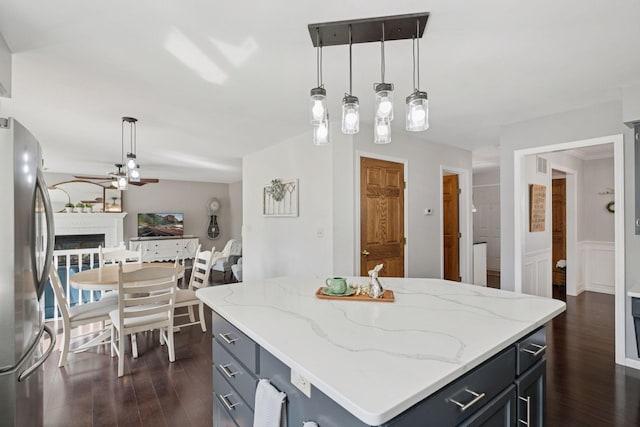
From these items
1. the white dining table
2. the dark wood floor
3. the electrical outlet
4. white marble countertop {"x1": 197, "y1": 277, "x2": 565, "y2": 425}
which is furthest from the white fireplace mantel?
the electrical outlet

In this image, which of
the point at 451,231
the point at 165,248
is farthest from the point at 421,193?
the point at 165,248

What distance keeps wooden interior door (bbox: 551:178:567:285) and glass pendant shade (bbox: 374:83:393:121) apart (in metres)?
5.78

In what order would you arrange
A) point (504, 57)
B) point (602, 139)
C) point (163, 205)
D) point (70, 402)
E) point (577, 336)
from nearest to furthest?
point (504, 57) < point (70, 402) < point (602, 139) < point (577, 336) < point (163, 205)

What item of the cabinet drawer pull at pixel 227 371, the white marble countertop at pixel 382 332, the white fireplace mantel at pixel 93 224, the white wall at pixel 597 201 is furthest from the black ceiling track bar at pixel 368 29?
the white fireplace mantel at pixel 93 224

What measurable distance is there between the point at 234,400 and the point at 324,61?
205 centimetres

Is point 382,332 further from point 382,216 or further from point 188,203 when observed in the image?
point 188,203

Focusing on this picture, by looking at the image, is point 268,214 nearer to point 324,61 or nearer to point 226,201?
point 324,61

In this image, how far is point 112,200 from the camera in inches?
299

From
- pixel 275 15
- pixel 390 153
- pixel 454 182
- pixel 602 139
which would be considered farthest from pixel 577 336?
→ pixel 275 15

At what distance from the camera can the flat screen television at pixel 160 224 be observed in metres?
7.95

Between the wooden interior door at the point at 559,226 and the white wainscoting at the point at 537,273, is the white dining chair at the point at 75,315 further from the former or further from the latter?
the wooden interior door at the point at 559,226

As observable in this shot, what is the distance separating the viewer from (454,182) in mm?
5117

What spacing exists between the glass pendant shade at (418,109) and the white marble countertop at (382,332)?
913 mm

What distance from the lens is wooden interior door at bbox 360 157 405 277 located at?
3.69 m
